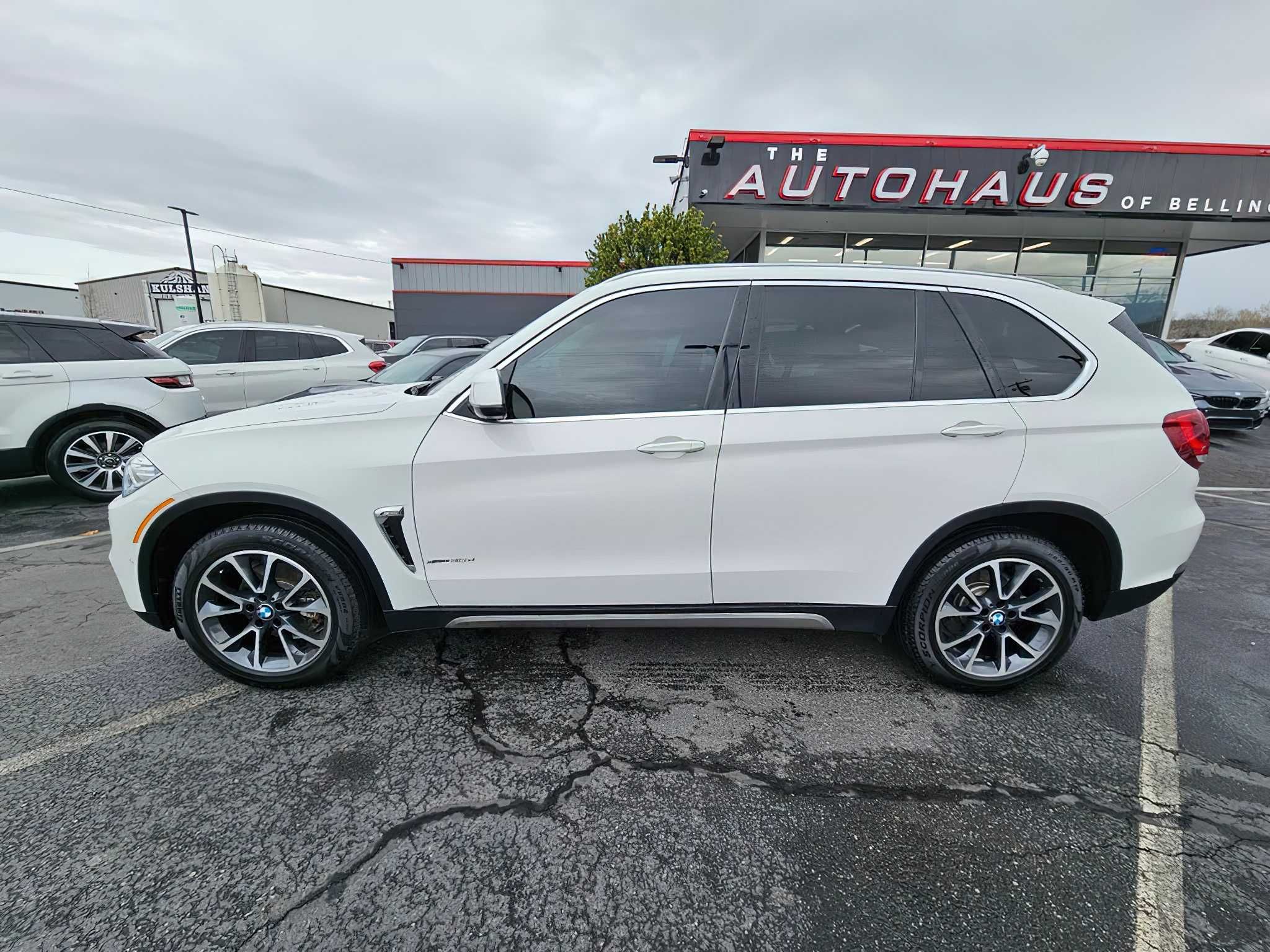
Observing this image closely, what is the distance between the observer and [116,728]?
2.32m

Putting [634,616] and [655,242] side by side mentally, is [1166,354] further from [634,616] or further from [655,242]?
[634,616]

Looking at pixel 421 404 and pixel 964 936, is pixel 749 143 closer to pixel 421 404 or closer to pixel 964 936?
pixel 421 404

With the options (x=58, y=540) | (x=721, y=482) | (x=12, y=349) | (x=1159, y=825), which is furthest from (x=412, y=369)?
(x=1159, y=825)

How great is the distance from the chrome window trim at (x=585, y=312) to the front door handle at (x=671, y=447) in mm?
122

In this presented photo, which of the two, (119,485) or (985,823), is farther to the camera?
(119,485)

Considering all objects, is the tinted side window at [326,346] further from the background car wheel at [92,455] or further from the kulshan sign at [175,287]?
the kulshan sign at [175,287]

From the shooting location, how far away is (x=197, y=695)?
2.54m

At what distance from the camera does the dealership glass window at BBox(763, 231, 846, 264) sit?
564 inches

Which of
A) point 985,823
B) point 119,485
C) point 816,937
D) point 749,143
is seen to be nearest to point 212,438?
point 816,937

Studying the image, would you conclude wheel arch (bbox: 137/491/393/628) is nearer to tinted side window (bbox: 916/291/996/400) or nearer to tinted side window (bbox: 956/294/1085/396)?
tinted side window (bbox: 916/291/996/400)

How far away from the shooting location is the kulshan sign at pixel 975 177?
11297 millimetres

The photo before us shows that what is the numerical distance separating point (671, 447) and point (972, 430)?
1.28 meters

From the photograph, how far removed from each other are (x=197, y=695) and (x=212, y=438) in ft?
3.99

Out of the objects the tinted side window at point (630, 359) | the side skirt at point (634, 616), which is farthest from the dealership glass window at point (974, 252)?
the side skirt at point (634, 616)
